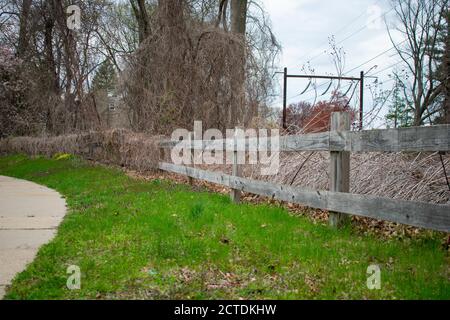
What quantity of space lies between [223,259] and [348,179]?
203cm

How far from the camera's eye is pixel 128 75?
15.1 meters

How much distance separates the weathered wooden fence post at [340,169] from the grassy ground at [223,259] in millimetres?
226

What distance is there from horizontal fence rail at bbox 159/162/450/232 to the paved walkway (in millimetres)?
3120

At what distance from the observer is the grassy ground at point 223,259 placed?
3.36 meters

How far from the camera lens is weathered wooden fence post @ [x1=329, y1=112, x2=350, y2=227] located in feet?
17.4

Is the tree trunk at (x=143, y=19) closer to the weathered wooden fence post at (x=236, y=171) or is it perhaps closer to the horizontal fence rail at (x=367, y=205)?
the weathered wooden fence post at (x=236, y=171)

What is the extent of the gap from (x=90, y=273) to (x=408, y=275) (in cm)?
265

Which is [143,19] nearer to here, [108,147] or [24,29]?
[108,147]
